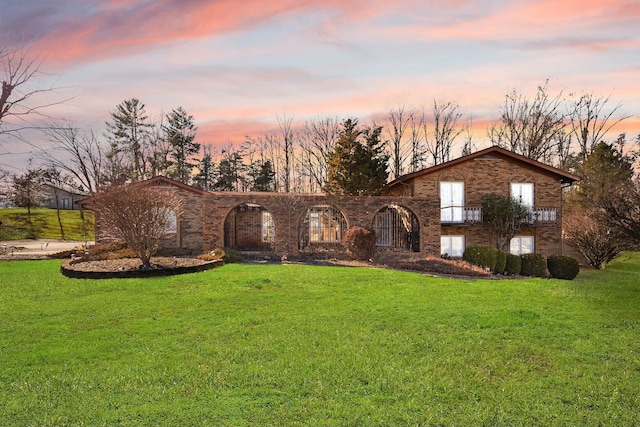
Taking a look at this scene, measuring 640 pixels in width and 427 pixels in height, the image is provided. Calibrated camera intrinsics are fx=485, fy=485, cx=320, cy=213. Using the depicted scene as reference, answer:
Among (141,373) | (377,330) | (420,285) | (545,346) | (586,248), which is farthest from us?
(586,248)

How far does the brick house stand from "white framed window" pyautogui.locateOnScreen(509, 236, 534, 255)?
58 mm

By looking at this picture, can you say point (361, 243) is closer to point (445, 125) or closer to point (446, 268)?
point (446, 268)

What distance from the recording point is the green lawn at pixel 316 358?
5098 mm

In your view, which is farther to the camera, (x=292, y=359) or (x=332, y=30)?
(x=332, y=30)

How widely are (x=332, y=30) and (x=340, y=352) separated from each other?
1126 centimetres

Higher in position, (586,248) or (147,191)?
(147,191)

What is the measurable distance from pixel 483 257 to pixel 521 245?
1018cm

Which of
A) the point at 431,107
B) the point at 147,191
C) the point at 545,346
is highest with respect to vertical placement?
the point at 431,107

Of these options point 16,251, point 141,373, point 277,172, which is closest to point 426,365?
point 141,373

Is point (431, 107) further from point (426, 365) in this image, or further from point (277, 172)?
point (426, 365)

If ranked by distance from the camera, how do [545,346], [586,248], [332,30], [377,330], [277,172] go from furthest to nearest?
1. [277,172]
2. [586,248]
3. [332,30]
4. [377,330]
5. [545,346]

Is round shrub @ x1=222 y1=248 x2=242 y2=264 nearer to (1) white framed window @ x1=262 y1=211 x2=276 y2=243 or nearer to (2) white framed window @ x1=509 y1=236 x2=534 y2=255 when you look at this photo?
(1) white framed window @ x1=262 y1=211 x2=276 y2=243

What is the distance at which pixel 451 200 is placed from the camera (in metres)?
27.1

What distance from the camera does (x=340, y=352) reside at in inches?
270
